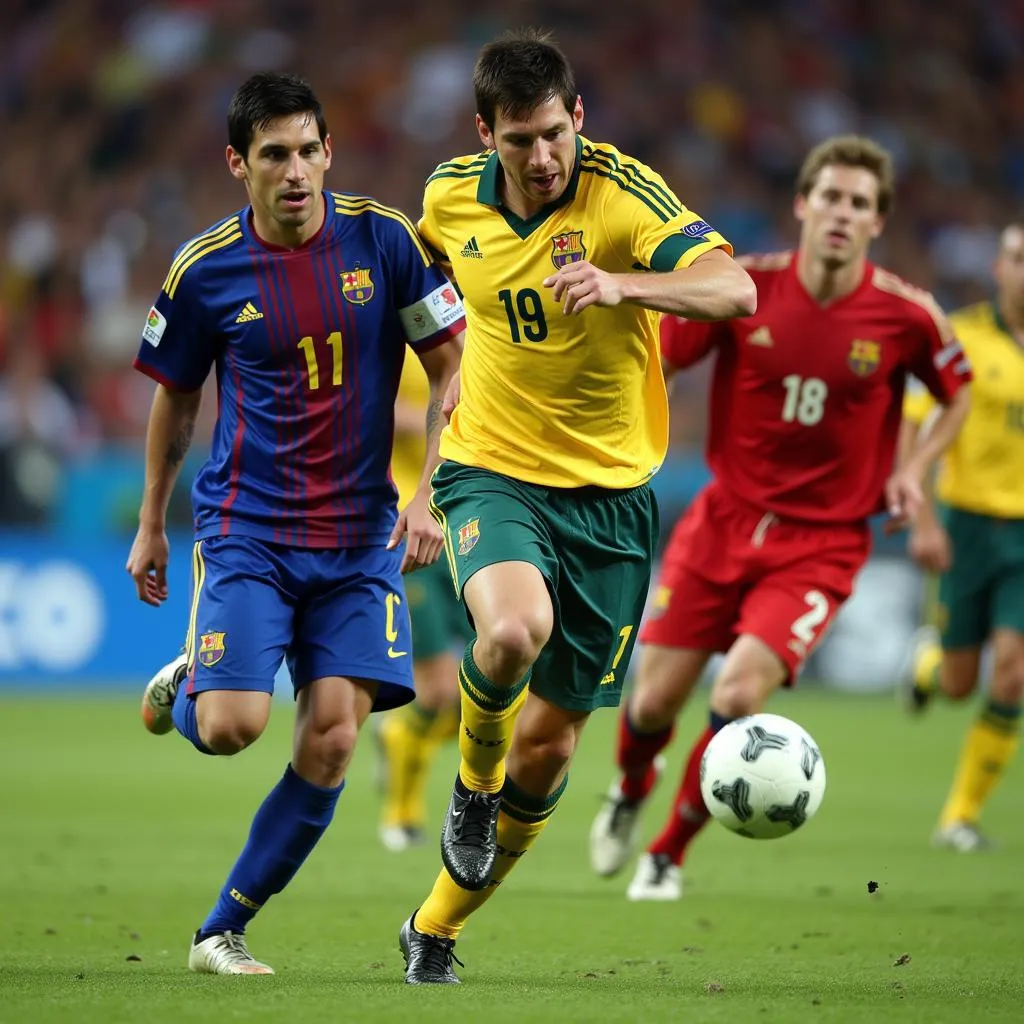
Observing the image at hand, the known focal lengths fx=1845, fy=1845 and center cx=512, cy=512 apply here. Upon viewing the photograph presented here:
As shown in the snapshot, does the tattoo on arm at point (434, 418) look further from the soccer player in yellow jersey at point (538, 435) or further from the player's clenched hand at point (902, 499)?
the player's clenched hand at point (902, 499)

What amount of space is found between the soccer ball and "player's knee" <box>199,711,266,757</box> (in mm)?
1456

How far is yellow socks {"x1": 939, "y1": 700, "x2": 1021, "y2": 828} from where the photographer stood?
8.91 meters

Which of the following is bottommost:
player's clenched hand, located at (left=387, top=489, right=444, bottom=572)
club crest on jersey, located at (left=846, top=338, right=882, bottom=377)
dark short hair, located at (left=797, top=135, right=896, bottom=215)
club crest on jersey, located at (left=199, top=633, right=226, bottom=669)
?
club crest on jersey, located at (left=199, top=633, right=226, bottom=669)

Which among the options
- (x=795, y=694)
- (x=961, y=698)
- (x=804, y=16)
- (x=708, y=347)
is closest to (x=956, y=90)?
(x=804, y=16)

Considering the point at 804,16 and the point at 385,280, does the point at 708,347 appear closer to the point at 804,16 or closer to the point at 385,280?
the point at 385,280

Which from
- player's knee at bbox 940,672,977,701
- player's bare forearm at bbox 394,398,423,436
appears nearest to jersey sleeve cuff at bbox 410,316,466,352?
player's bare forearm at bbox 394,398,423,436

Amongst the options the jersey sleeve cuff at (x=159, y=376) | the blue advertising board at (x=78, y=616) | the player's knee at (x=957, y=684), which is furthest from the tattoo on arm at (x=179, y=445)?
the blue advertising board at (x=78, y=616)

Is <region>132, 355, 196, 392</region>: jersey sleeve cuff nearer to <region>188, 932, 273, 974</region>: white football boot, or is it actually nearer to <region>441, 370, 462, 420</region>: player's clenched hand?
<region>441, 370, 462, 420</region>: player's clenched hand

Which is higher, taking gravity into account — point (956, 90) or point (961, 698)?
point (956, 90)

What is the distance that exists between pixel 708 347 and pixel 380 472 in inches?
83.2

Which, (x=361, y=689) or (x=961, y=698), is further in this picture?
(x=961, y=698)

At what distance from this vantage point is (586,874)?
7918 millimetres

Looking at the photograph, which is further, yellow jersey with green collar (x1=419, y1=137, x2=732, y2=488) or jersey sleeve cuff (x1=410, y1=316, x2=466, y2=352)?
jersey sleeve cuff (x1=410, y1=316, x2=466, y2=352)

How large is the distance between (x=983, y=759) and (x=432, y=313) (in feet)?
15.3
